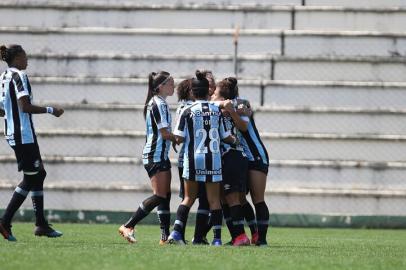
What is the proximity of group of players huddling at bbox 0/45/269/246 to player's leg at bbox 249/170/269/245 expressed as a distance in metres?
0.01

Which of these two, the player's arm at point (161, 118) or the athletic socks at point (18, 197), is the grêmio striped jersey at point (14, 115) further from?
the player's arm at point (161, 118)

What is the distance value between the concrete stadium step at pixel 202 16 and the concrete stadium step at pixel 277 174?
2.89 meters

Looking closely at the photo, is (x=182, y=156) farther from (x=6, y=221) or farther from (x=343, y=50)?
(x=343, y=50)

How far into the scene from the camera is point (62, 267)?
29.8 feet

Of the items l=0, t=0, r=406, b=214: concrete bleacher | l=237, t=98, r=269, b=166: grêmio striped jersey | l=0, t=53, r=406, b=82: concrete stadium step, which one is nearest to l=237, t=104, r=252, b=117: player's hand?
l=237, t=98, r=269, b=166: grêmio striped jersey

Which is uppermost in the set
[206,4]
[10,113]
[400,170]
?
[206,4]

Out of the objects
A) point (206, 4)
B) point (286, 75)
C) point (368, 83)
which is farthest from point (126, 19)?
point (368, 83)

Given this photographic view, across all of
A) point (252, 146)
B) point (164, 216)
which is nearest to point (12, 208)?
point (164, 216)

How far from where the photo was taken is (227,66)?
2008 cm

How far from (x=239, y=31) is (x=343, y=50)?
1.84 m

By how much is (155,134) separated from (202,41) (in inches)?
296

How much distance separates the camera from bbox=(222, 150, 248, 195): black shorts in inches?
503

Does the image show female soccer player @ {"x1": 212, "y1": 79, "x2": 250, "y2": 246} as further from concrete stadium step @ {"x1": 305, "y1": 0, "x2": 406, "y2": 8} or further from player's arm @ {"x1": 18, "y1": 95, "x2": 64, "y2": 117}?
concrete stadium step @ {"x1": 305, "y1": 0, "x2": 406, "y2": 8}

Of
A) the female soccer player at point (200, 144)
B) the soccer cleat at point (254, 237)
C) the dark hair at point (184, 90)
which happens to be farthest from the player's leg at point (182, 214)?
the dark hair at point (184, 90)
